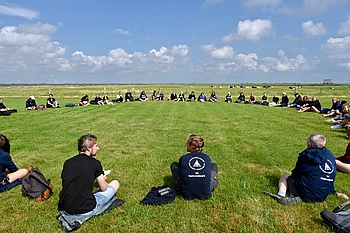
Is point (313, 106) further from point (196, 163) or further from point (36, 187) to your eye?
point (36, 187)

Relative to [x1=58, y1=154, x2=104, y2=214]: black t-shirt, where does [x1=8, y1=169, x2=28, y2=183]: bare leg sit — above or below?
below

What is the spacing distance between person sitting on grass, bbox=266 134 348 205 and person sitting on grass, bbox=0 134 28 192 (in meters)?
5.50

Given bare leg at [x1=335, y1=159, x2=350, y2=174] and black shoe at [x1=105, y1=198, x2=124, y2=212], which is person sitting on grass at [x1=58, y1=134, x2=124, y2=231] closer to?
black shoe at [x1=105, y1=198, x2=124, y2=212]

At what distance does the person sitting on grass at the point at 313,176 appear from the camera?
441 cm

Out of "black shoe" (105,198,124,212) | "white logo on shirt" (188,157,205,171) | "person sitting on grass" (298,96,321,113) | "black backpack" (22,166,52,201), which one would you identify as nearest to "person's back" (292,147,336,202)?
"white logo on shirt" (188,157,205,171)

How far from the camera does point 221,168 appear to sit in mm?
6547

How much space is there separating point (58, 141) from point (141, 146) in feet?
11.1

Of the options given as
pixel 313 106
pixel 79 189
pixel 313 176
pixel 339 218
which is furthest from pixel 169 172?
pixel 313 106

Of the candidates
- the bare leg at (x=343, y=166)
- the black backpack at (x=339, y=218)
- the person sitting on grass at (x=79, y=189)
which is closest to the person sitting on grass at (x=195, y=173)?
the person sitting on grass at (x=79, y=189)

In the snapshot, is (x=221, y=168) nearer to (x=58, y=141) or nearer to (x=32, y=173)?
(x=32, y=173)

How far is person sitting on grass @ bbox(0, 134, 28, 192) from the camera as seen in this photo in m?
5.16

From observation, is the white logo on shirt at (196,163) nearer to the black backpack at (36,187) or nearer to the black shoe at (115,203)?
the black shoe at (115,203)

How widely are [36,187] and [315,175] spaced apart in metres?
5.29

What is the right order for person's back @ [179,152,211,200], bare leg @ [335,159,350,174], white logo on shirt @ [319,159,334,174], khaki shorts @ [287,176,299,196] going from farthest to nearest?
bare leg @ [335,159,350,174] → khaki shorts @ [287,176,299,196] → person's back @ [179,152,211,200] → white logo on shirt @ [319,159,334,174]
